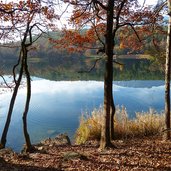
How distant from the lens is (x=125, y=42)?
10.8 metres

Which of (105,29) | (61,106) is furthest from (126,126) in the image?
(61,106)

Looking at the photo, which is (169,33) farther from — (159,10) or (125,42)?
(125,42)

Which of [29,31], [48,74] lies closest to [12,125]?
[29,31]

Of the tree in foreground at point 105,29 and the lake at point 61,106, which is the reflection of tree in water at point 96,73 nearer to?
the lake at point 61,106

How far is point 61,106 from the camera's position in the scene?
79.0 ft

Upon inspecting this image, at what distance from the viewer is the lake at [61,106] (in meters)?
16.8

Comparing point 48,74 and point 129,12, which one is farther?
point 48,74

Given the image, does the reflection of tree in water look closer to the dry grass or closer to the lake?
the lake

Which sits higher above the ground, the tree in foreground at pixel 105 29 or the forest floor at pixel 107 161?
the tree in foreground at pixel 105 29

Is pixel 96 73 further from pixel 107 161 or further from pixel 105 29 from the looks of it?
pixel 107 161

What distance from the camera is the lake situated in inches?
661

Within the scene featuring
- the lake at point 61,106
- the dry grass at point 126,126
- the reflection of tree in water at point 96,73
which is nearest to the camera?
the dry grass at point 126,126

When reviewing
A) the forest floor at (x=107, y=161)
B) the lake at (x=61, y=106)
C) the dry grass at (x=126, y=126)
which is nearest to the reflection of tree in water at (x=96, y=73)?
the lake at (x=61, y=106)

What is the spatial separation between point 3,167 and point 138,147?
348 cm
